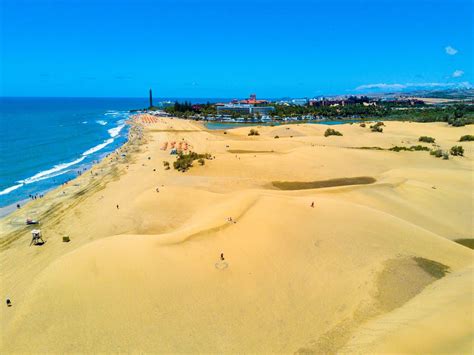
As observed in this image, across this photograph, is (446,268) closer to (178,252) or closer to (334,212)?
(334,212)

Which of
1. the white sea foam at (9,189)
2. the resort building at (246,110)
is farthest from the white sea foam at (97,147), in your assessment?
the resort building at (246,110)

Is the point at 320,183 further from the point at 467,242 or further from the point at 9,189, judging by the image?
the point at 9,189

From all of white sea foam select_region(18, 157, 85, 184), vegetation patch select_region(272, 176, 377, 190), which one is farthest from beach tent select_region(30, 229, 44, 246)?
white sea foam select_region(18, 157, 85, 184)

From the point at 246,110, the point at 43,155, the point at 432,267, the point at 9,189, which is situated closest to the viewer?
the point at 432,267

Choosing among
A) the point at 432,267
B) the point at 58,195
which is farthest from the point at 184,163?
the point at 432,267

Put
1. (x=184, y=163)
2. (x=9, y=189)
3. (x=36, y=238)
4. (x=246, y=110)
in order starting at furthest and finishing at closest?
1. (x=246, y=110)
2. (x=184, y=163)
3. (x=9, y=189)
4. (x=36, y=238)

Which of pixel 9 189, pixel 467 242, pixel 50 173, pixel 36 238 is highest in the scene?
pixel 467 242

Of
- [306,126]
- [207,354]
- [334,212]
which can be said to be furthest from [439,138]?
[207,354]

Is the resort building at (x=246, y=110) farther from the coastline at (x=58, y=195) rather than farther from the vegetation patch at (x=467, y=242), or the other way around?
the vegetation patch at (x=467, y=242)
